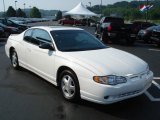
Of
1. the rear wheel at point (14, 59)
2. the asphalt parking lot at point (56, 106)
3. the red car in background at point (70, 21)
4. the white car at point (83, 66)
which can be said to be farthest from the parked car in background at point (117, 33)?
the red car in background at point (70, 21)

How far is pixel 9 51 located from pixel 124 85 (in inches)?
191

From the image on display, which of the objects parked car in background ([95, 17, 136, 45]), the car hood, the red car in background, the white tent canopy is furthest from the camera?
the red car in background

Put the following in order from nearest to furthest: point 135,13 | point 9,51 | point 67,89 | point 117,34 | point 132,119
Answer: point 132,119 < point 67,89 < point 9,51 < point 117,34 < point 135,13

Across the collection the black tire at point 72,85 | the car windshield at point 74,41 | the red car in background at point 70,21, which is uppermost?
the car windshield at point 74,41

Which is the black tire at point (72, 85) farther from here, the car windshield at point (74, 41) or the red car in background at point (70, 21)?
the red car in background at point (70, 21)

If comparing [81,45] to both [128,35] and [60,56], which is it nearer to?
[60,56]

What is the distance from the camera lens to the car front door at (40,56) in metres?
6.27

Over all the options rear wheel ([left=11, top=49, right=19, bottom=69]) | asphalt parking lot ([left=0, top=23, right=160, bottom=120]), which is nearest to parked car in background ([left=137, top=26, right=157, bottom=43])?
rear wheel ([left=11, top=49, right=19, bottom=69])

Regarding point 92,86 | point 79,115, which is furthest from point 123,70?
point 79,115

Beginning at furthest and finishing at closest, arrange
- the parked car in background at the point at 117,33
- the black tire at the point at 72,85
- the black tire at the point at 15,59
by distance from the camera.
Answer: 1. the parked car in background at the point at 117,33
2. the black tire at the point at 15,59
3. the black tire at the point at 72,85

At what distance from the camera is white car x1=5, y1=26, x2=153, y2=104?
5051 millimetres

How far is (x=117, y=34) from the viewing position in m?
17.5

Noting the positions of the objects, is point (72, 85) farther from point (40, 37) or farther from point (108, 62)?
point (40, 37)

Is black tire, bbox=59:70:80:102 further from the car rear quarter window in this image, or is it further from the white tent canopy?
the white tent canopy
